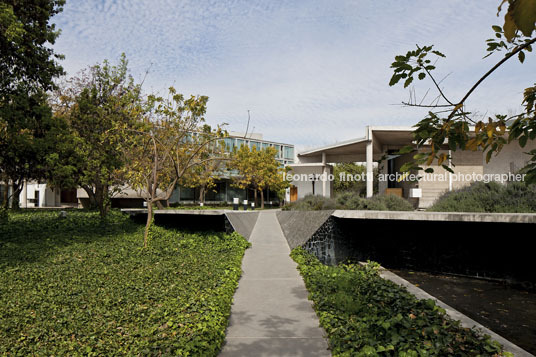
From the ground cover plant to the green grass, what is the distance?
68.4 inches

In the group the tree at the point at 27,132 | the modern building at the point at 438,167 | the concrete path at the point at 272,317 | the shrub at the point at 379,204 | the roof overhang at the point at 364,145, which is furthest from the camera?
the roof overhang at the point at 364,145

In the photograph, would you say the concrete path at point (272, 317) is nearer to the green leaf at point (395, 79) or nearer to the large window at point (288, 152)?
the green leaf at point (395, 79)

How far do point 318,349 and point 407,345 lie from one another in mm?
1156

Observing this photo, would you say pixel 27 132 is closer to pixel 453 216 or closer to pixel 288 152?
pixel 453 216

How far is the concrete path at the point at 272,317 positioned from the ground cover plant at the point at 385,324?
0.26 metres

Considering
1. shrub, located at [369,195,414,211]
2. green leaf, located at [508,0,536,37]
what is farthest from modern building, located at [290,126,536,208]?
green leaf, located at [508,0,536,37]

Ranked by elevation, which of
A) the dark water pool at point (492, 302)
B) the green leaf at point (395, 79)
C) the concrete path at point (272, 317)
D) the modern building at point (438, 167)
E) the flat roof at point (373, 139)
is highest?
the flat roof at point (373, 139)

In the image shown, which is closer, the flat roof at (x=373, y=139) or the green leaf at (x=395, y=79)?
the green leaf at (x=395, y=79)

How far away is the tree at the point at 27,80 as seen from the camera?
13430 mm

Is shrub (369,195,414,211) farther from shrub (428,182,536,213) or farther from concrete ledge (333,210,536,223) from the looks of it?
concrete ledge (333,210,536,223)

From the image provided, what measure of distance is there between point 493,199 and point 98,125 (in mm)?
19629

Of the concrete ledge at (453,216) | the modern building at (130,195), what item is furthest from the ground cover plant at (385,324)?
the modern building at (130,195)

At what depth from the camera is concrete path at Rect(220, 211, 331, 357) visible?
16.3 feet

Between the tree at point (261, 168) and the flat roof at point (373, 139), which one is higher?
the flat roof at point (373, 139)
